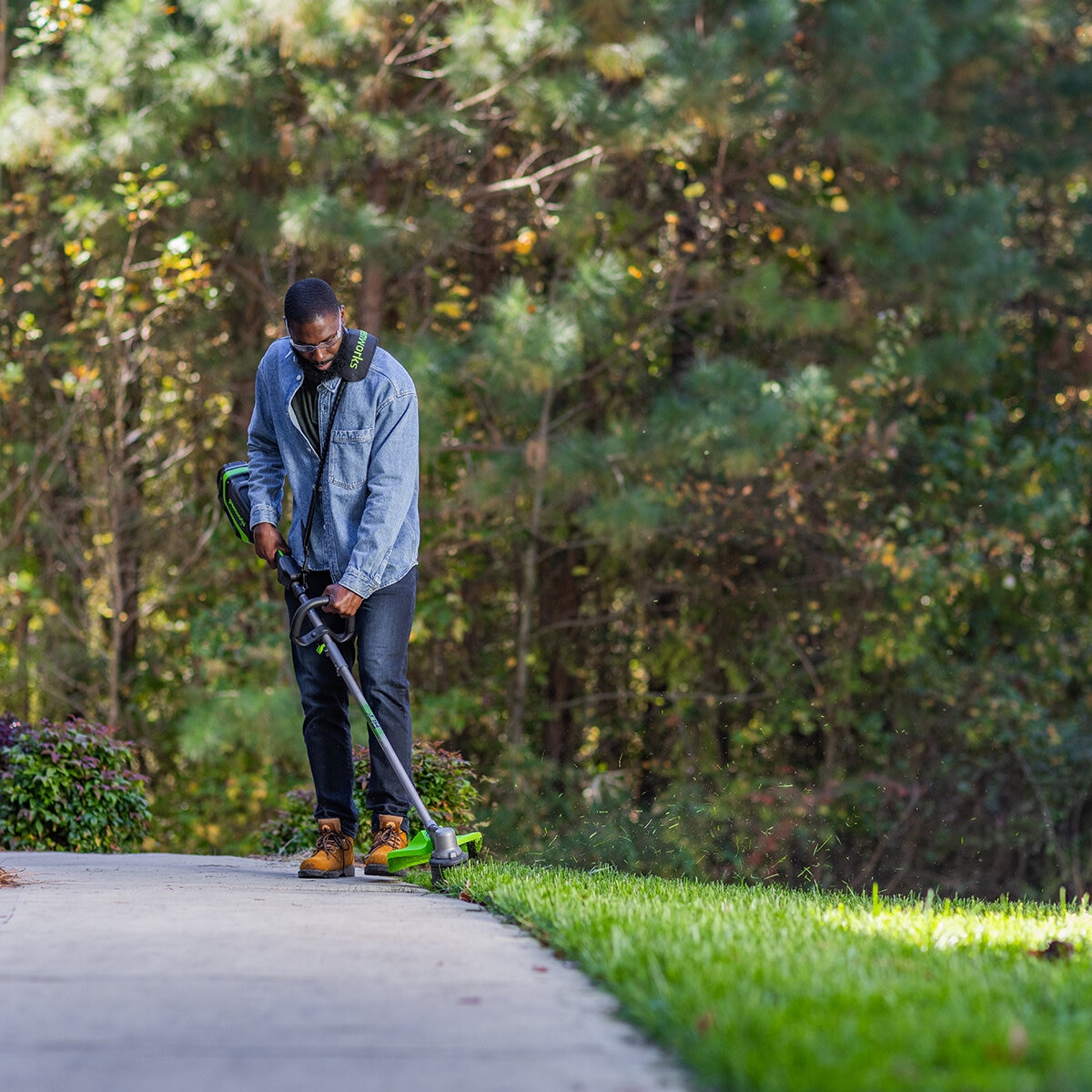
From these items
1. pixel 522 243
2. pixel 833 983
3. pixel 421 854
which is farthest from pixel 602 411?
pixel 833 983

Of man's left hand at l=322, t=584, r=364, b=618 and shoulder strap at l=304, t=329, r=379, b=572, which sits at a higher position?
shoulder strap at l=304, t=329, r=379, b=572

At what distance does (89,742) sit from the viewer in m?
6.33

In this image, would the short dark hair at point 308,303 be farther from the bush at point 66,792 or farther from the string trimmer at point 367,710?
the bush at point 66,792

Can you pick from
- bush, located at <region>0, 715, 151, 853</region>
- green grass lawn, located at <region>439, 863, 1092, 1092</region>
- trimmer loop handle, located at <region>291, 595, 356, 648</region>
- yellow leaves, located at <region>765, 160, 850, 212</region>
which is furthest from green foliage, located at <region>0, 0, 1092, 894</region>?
green grass lawn, located at <region>439, 863, 1092, 1092</region>

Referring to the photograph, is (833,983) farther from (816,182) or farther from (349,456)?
(816,182)

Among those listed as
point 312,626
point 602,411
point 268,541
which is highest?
point 602,411

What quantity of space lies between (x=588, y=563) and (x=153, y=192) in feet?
12.9

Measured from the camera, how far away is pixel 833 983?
7.97 ft

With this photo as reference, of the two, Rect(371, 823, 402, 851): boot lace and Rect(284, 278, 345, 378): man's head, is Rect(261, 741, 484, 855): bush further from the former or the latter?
Rect(284, 278, 345, 378): man's head

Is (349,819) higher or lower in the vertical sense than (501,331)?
lower

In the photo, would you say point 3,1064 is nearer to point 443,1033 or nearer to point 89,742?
point 443,1033

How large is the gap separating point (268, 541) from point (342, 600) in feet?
1.22

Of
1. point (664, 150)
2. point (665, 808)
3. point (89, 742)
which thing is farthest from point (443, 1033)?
point (664, 150)

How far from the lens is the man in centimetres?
431
